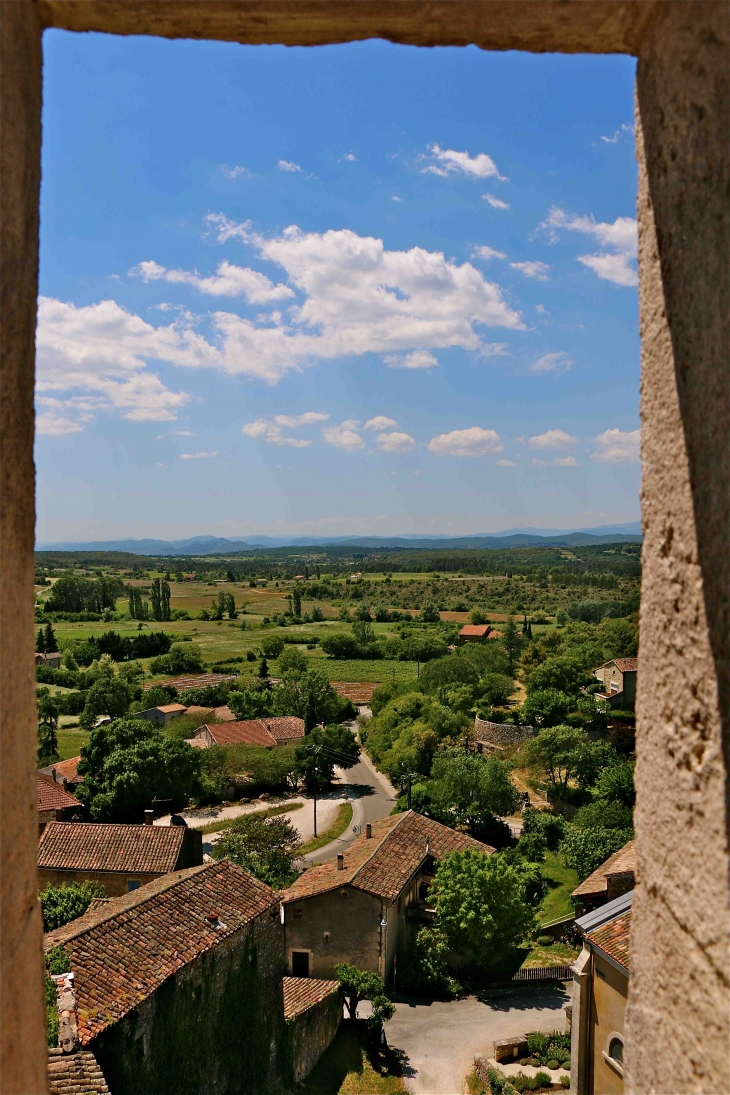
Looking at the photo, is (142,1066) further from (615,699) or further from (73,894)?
(615,699)

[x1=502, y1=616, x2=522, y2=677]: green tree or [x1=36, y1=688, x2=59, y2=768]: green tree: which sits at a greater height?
[x1=502, y1=616, x2=522, y2=677]: green tree

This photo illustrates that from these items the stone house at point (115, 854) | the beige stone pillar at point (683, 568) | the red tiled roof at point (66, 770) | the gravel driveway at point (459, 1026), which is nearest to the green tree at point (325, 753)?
the red tiled roof at point (66, 770)

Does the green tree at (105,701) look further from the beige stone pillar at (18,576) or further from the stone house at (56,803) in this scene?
the beige stone pillar at (18,576)

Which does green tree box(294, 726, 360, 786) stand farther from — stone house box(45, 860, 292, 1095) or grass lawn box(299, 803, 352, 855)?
stone house box(45, 860, 292, 1095)

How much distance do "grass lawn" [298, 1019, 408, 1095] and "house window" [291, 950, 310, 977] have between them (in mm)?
3292

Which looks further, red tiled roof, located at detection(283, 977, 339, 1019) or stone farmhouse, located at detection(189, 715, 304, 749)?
stone farmhouse, located at detection(189, 715, 304, 749)

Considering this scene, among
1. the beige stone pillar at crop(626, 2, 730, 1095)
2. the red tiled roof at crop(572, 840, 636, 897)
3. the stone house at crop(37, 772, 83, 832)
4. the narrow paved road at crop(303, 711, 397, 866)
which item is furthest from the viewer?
the narrow paved road at crop(303, 711, 397, 866)

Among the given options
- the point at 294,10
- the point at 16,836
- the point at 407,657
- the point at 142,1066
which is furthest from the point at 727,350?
the point at 407,657

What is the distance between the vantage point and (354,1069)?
16.5 metres

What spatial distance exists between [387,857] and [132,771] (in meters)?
15.2

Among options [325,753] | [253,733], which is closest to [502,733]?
[325,753]

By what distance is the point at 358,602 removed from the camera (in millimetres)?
132500

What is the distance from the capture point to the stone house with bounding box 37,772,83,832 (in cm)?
3078

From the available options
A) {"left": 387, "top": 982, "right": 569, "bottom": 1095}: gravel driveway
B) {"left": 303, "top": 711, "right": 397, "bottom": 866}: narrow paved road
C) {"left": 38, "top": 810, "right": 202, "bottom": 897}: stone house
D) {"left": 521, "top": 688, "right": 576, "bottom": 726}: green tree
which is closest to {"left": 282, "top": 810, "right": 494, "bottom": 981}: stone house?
{"left": 387, "top": 982, "right": 569, "bottom": 1095}: gravel driveway
